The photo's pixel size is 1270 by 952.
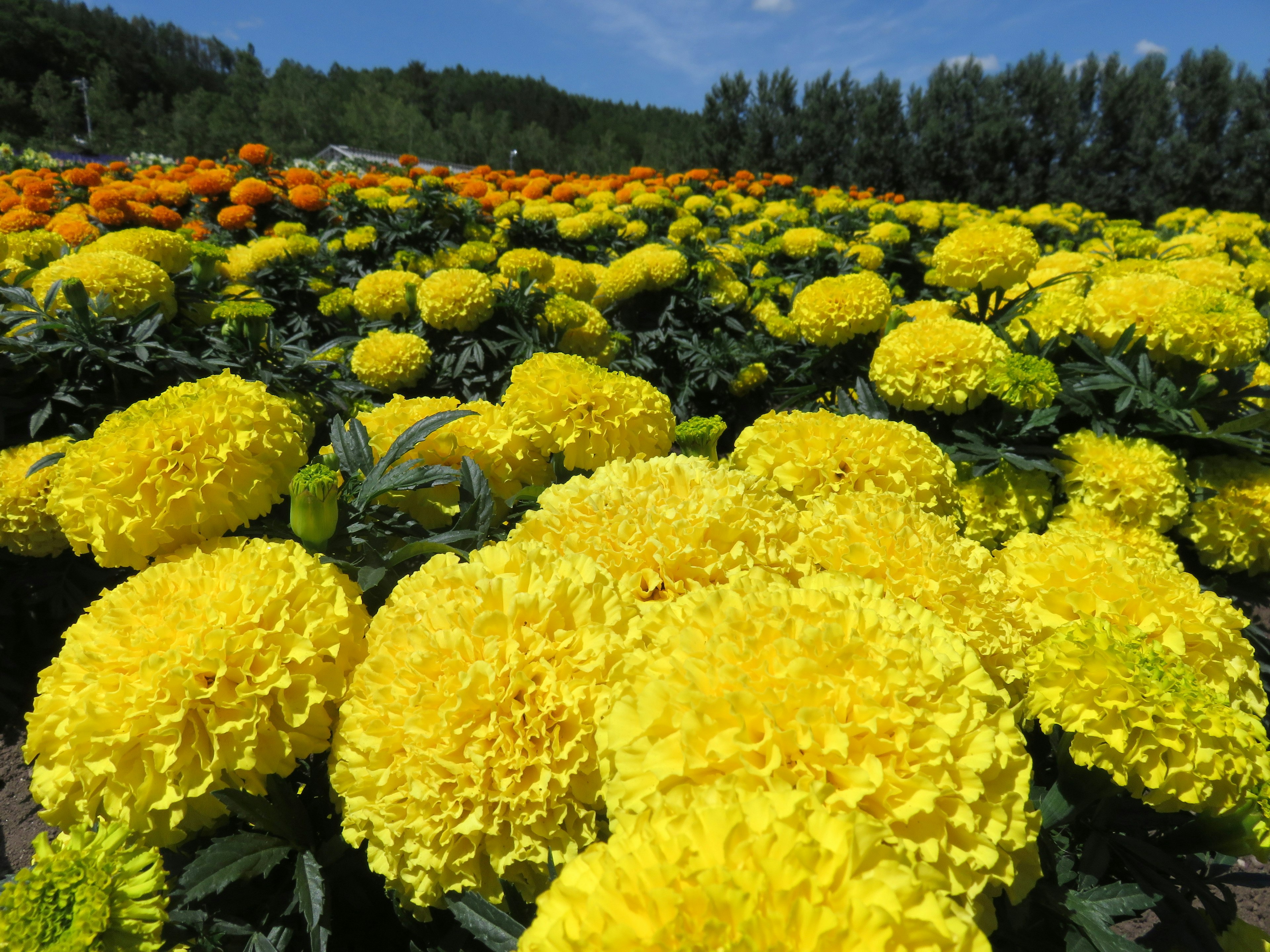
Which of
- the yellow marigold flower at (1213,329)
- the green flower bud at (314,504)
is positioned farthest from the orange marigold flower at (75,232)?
the yellow marigold flower at (1213,329)

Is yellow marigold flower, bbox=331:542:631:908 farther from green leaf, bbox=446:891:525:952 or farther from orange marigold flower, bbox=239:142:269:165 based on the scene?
orange marigold flower, bbox=239:142:269:165

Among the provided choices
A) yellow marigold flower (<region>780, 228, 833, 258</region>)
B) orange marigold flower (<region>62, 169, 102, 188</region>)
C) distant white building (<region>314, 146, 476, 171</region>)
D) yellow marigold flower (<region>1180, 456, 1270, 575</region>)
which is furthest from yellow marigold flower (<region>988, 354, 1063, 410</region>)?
distant white building (<region>314, 146, 476, 171</region>)

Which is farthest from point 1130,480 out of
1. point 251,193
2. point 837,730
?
point 251,193

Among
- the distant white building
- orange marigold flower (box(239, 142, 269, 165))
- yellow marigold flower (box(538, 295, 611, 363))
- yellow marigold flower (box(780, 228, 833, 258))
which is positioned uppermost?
the distant white building

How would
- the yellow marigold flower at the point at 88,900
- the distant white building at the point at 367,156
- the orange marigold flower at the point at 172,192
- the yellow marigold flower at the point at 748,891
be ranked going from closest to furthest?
the yellow marigold flower at the point at 748,891, the yellow marigold flower at the point at 88,900, the orange marigold flower at the point at 172,192, the distant white building at the point at 367,156

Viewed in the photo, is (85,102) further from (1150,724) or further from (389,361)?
(1150,724)

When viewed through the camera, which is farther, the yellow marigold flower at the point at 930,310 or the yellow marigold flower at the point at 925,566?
the yellow marigold flower at the point at 930,310

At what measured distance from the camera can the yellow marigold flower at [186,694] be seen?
1.00m

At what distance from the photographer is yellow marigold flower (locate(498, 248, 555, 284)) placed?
4145mm

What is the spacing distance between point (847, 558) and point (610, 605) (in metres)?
0.48

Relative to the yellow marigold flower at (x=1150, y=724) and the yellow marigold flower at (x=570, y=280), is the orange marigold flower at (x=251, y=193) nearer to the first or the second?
the yellow marigold flower at (x=570, y=280)

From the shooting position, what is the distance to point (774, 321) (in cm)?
444

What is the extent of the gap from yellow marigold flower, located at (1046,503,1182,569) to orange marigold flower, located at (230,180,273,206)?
7.83m

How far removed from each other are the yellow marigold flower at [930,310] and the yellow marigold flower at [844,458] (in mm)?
1967
